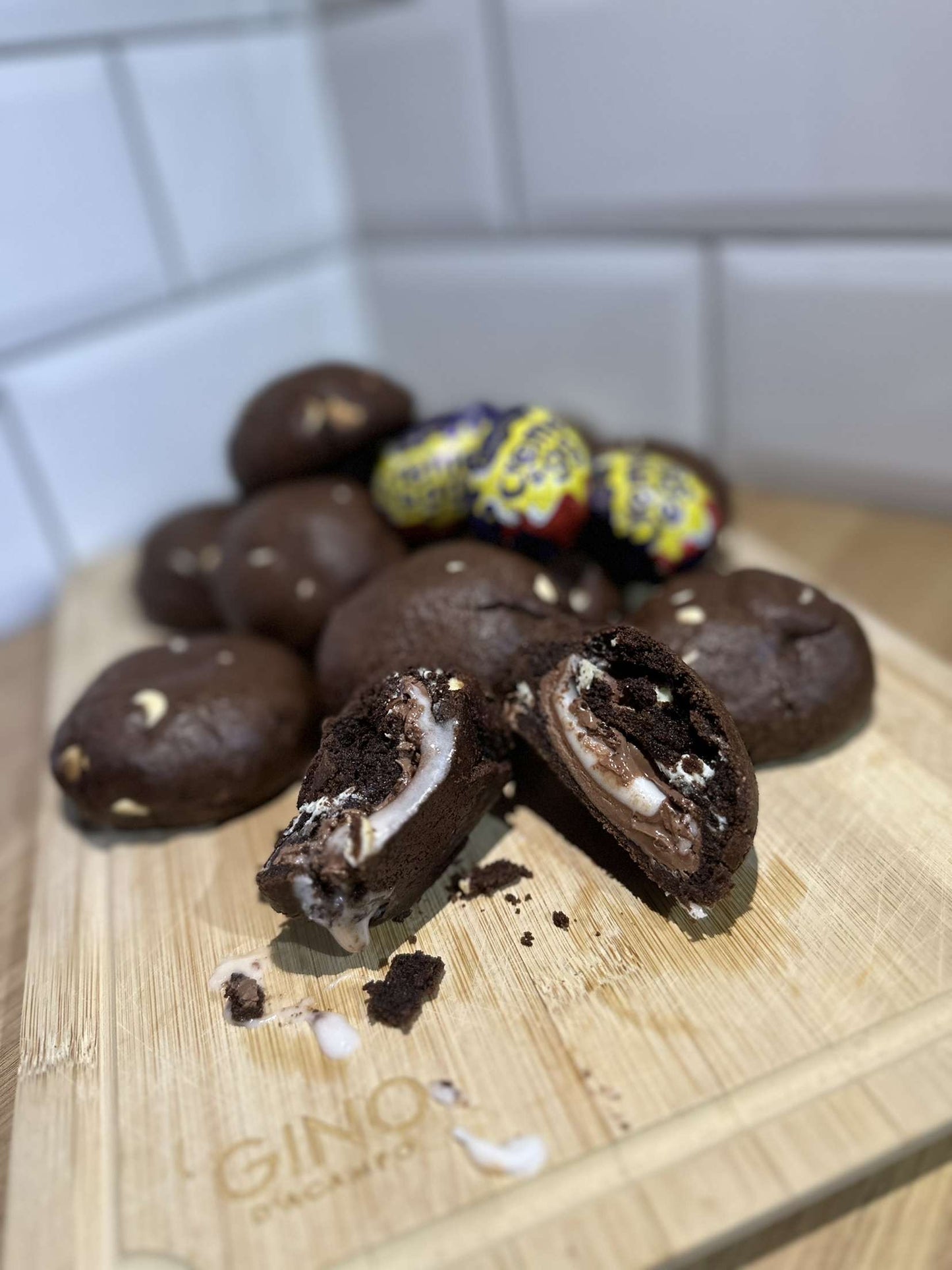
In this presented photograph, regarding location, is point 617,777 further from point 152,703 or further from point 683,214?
point 683,214

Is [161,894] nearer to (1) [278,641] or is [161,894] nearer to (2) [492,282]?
(1) [278,641]

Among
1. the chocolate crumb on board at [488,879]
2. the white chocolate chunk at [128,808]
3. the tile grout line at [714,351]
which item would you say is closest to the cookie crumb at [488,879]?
the chocolate crumb on board at [488,879]

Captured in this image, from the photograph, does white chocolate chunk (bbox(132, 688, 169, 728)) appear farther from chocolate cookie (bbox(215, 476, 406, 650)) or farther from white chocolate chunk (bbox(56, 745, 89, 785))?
chocolate cookie (bbox(215, 476, 406, 650))

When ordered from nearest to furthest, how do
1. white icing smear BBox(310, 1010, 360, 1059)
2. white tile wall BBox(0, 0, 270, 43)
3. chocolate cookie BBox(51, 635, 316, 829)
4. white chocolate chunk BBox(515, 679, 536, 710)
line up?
white icing smear BBox(310, 1010, 360, 1059) < white chocolate chunk BBox(515, 679, 536, 710) < chocolate cookie BBox(51, 635, 316, 829) < white tile wall BBox(0, 0, 270, 43)

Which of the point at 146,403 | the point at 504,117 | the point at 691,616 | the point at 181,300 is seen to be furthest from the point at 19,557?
the point at 691,616

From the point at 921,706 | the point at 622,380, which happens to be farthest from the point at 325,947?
the point at 622,380

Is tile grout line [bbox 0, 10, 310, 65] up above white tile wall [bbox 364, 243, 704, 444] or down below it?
above

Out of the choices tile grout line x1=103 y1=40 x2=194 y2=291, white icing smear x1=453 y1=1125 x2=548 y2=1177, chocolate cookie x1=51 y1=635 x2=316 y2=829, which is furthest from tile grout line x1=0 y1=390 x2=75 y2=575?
white icing smear x1=453 y1=1125 x2=548 y2=1177
